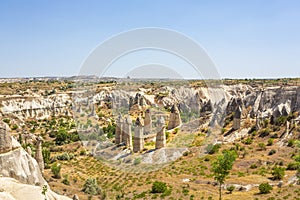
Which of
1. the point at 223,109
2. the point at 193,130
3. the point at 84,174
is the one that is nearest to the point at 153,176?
the point at 84,174

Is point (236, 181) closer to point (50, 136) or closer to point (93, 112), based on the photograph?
point (50, 136)

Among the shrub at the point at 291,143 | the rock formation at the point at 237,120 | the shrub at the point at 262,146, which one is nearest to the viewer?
the shrub at the point at 291,143

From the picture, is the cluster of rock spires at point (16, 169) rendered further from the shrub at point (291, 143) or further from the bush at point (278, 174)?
the shrub at point (291, 143)

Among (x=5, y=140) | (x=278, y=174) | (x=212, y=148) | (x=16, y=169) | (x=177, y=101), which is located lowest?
(x=212, y=148)

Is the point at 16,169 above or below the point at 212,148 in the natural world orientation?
above

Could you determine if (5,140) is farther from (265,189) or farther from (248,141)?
(248,141)

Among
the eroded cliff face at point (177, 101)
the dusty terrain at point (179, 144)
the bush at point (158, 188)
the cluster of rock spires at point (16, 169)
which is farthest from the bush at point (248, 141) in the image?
the cluster of rock spires at point (16, 169)

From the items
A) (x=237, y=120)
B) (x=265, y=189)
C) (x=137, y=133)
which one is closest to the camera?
(x=265, y=189)

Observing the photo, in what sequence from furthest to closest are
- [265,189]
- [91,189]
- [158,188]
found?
[158,188] < [265,189] < [91,189]

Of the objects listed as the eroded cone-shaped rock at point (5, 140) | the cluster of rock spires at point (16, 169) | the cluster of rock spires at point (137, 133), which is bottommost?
the cluster of rock spires at point (137, 133)

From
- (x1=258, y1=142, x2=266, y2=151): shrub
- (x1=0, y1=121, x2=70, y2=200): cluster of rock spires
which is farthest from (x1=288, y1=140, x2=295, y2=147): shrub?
(x1=0, y1=121, x2=70, y2=200): cluster of rock spires

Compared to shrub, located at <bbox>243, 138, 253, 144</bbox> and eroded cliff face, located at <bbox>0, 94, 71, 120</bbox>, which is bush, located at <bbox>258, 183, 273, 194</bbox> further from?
eroded cliff face, located at <bbox>0, 94, 71, 120</bbox>

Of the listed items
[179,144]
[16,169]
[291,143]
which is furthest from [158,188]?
[291,143]

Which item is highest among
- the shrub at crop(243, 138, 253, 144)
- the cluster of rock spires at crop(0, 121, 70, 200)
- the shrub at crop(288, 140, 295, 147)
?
the cluster of rock spires at crop(0, 121, 70, 200)
